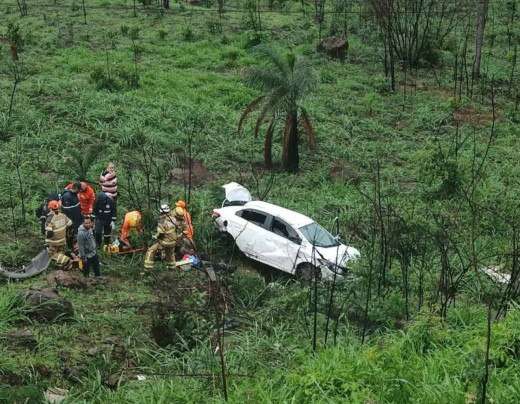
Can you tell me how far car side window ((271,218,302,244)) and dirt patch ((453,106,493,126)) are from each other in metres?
10.4

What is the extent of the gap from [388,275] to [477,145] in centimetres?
943

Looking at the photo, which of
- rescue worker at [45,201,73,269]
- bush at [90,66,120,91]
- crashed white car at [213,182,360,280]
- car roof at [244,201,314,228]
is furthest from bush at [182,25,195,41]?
→ rescue worker at [45,201,73,269]

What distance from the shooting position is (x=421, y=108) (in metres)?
22.5

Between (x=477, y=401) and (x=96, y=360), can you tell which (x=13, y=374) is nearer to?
(x=96, y=360)

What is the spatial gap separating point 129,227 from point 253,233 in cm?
233

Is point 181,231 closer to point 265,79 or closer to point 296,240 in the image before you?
point 296,240

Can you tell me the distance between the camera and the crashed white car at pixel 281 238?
12312 mm

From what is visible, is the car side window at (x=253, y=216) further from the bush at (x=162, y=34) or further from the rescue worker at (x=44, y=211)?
the bush at (x=162, y=34)

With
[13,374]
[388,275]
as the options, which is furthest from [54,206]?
[388,275]

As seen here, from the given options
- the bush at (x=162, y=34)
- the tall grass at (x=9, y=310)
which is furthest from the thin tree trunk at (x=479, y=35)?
the tall grass at (x=9, y=310)

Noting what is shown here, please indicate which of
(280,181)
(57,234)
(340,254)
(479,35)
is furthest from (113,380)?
(479,35)

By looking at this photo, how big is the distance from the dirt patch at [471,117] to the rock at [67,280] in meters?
14.2

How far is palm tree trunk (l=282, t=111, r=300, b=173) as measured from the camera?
1753 cm

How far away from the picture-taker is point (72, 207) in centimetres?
1183
